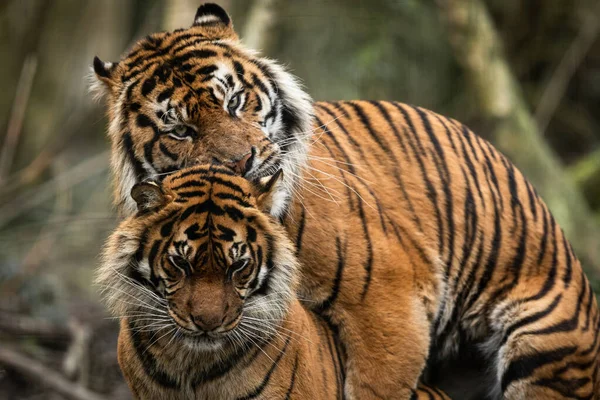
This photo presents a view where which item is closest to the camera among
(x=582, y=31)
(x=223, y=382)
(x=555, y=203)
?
(x=223, y=382)

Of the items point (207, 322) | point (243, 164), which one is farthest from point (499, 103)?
point (207, 322)

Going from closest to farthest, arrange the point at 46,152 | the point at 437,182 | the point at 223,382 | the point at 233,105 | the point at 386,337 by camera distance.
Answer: the point at 223,382 → the point at 233,105 → the point at 386,337 → the point at 437,182 → the point at 46,152

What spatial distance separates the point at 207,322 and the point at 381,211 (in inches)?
47.7

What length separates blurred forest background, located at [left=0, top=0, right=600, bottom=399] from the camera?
5.53m

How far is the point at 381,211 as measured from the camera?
139 inches

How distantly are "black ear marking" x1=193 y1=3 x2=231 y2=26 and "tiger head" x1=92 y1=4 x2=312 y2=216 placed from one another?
0.21ft

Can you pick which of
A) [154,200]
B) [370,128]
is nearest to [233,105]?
Result: [154,200]

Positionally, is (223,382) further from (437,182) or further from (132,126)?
(437,182)

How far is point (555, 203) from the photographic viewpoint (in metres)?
6.21

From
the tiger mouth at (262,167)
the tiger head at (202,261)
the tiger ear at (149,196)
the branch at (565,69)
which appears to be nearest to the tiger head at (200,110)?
the tiger mouth at (262,167)

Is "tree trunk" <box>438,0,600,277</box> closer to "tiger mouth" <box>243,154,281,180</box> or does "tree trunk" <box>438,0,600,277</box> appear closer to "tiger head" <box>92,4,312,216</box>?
"tiger head" <box>92,4,312,216</box>

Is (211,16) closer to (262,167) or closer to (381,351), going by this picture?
(262,167)

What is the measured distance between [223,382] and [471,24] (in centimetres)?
430

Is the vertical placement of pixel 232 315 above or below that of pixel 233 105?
below
